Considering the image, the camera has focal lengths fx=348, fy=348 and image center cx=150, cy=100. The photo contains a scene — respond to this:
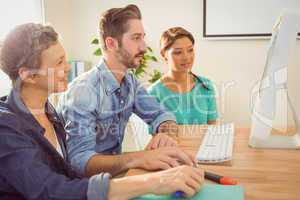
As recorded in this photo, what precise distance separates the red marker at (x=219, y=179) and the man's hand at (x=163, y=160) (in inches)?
2.7

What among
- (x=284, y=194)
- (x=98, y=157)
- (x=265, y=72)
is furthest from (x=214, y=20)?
(x=284, y=194)

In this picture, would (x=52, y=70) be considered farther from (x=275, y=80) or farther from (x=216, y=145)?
(x=275, y=80)

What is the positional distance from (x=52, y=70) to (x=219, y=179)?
59 centimetres

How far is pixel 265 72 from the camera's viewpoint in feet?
3.84

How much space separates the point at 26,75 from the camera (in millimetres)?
1015

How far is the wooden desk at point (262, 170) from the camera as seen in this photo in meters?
0.82

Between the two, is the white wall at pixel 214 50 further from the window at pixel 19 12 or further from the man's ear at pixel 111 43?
the man's ear at pixel 111 43

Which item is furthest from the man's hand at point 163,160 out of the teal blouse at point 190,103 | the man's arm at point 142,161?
the teal blouse at point 190,103

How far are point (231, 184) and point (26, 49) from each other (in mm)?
667

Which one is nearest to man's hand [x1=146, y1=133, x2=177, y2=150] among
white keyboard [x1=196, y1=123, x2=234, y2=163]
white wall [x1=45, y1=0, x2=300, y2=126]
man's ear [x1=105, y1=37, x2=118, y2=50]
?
white keyboard [x1=196, y1=123, x2=234, y2=163]

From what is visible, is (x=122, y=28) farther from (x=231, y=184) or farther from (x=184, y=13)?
(x=184, y=13)

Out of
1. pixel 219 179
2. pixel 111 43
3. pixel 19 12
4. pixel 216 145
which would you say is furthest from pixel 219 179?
pixel 19 12

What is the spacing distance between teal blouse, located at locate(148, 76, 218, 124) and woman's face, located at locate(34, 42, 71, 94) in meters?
0.97

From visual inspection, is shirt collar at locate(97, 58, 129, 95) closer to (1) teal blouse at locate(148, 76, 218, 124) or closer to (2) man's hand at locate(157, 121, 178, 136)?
(2) man's hand at locate(157, 121, 178, 136)
